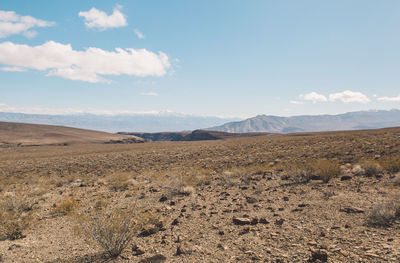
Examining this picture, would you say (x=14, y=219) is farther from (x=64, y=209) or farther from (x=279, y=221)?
(x=279, y=221)

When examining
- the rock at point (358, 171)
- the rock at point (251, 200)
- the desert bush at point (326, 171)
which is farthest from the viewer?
the rock at point (358, 171)

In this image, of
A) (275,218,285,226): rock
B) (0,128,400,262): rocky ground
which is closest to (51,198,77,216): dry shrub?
(0,128,400,262): rocky ground

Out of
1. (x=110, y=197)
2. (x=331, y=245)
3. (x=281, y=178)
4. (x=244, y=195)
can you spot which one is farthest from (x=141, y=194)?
(x=331, y=245)

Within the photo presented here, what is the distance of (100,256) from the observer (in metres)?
4.56

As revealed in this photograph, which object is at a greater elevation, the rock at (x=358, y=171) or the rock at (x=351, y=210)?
the rock at (x=358, y=171)

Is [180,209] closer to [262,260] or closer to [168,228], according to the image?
[168,228]

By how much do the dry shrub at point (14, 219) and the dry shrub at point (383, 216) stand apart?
863 centimetres

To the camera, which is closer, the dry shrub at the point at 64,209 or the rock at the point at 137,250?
the rock at the point at 137,250

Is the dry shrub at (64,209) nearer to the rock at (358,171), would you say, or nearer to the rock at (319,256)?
the rock at (319,256)

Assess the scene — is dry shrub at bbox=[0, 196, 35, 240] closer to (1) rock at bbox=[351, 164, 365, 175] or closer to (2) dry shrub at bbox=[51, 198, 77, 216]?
(2) dry shrub at bbox=[51, 198, 77, 216]

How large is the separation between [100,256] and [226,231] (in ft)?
9.32

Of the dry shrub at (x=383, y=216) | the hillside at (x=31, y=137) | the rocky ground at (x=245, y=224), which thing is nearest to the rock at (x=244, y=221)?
the rocky ground at (x=245, y=224)

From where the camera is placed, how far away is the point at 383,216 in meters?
4.73

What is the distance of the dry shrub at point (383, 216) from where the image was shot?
4664 mm
